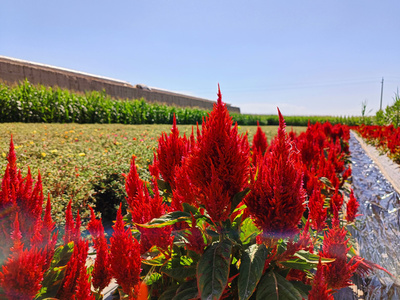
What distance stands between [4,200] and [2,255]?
24cm

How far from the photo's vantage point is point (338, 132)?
5.71 meters

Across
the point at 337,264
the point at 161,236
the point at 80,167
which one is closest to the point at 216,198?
the point at 161,236

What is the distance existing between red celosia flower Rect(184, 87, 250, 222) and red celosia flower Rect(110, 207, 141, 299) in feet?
1.14

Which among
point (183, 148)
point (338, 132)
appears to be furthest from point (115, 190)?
point (338, 132)

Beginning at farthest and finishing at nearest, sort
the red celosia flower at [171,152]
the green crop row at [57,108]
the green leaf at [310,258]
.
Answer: the green crop row at [57,108]
the red celosia flower at [171,152]
the green leaf at [310,258]

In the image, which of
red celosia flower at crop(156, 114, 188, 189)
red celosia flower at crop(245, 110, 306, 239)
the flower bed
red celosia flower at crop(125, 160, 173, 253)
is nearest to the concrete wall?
red celosia flower at crop(156, 114, 188, 189)

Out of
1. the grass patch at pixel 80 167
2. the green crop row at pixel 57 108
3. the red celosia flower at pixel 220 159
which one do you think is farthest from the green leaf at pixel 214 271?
the green crop row at pixel 57 108

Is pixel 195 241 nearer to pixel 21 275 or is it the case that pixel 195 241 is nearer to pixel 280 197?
pixel 280 197

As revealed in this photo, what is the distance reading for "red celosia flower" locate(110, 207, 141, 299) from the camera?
1023mm

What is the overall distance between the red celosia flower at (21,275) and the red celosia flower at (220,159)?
63cm

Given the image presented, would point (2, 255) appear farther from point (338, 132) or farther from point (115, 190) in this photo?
point (338, 132)

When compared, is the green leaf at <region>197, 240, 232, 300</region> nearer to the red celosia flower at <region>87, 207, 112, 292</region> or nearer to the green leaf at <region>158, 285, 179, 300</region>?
the green leaf at <region>158, 285, 179, 300</region>

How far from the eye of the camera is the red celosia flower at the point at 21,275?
34.2 inches

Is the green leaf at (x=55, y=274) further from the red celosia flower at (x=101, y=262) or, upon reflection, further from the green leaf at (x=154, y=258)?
the green leaf at (x=154, y=258)
